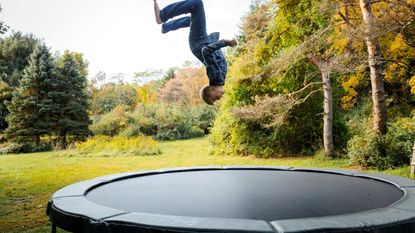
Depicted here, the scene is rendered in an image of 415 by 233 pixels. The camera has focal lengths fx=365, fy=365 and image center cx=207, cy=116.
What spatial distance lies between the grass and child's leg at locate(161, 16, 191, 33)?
6.86ft

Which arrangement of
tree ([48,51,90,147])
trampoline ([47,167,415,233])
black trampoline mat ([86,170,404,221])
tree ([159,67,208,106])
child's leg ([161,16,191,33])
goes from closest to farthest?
trampoline ([47,167,415,233])
black trampoline mat ([86,170,404,221])
child's leg ([161,16,191,33])
tree ([48,51,90,147])
tree ([159,67,208,106])

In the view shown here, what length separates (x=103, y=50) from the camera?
19.6 meters

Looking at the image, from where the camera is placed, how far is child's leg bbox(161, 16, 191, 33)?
11.3 feet

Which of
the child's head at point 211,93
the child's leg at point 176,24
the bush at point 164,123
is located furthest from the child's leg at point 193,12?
the bush at point 164,123

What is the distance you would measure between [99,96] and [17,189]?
1566 cm

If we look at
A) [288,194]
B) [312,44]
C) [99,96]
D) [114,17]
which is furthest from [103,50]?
[288,194]

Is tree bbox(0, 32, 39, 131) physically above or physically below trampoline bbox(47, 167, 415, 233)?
above

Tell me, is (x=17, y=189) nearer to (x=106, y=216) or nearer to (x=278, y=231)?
(x=106, y=216)

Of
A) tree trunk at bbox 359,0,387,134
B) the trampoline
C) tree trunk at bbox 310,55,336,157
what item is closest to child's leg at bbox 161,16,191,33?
the trampoline

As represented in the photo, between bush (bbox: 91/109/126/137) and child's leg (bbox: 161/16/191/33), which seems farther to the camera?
bush (bbox: 91/109/126/137)

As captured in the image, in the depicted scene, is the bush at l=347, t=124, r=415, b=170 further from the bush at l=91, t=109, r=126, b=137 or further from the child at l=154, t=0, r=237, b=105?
the bush at l=91, t=109, r=126, b=137

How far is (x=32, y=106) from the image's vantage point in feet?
38.7

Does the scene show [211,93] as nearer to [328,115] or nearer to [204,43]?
[204,43]

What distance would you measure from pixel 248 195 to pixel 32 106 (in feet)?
37.3
